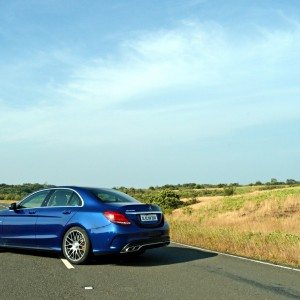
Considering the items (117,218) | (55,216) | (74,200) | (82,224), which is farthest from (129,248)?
(55,216)

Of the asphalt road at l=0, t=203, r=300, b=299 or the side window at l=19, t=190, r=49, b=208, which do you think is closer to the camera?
the asphalt road at l=0, t=203, r=300, b=299

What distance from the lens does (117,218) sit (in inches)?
396

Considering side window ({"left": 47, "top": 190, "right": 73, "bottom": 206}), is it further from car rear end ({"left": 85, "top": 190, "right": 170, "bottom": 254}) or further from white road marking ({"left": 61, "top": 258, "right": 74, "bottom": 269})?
white road marking ({"left": 61, "top": 258, "right": 74, "bottom": 269})

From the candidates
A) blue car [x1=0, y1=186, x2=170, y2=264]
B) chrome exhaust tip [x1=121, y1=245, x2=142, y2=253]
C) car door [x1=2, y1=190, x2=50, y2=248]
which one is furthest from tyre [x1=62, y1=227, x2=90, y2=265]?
car door [x1=2, y1=190, x2=50, y2=248]

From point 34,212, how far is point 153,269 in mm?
3037

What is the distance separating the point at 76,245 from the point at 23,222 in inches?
65.8

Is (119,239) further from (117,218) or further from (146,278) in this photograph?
(146,278)

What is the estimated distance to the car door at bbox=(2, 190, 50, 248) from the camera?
37.1 ft

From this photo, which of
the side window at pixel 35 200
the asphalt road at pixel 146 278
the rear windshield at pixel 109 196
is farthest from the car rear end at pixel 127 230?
the side window at pixel 35 200

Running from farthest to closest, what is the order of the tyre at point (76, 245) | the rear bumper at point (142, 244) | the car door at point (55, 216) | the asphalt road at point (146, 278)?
1. the car door at point (55, 216)
2. the tyre at point (76, 245)
3. the rear bumper at point (142, 244)
4. the asphalt road at point (146, 278)

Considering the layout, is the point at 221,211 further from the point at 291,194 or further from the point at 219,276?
the point at 219,276

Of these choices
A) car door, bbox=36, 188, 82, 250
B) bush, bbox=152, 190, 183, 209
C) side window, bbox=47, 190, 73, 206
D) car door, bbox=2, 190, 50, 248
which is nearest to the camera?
car door, bbox=36, 188, 82, 250

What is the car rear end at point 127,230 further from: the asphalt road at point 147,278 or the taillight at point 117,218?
the asphalt road at point 147,278

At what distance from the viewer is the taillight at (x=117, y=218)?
10062 millimetres
